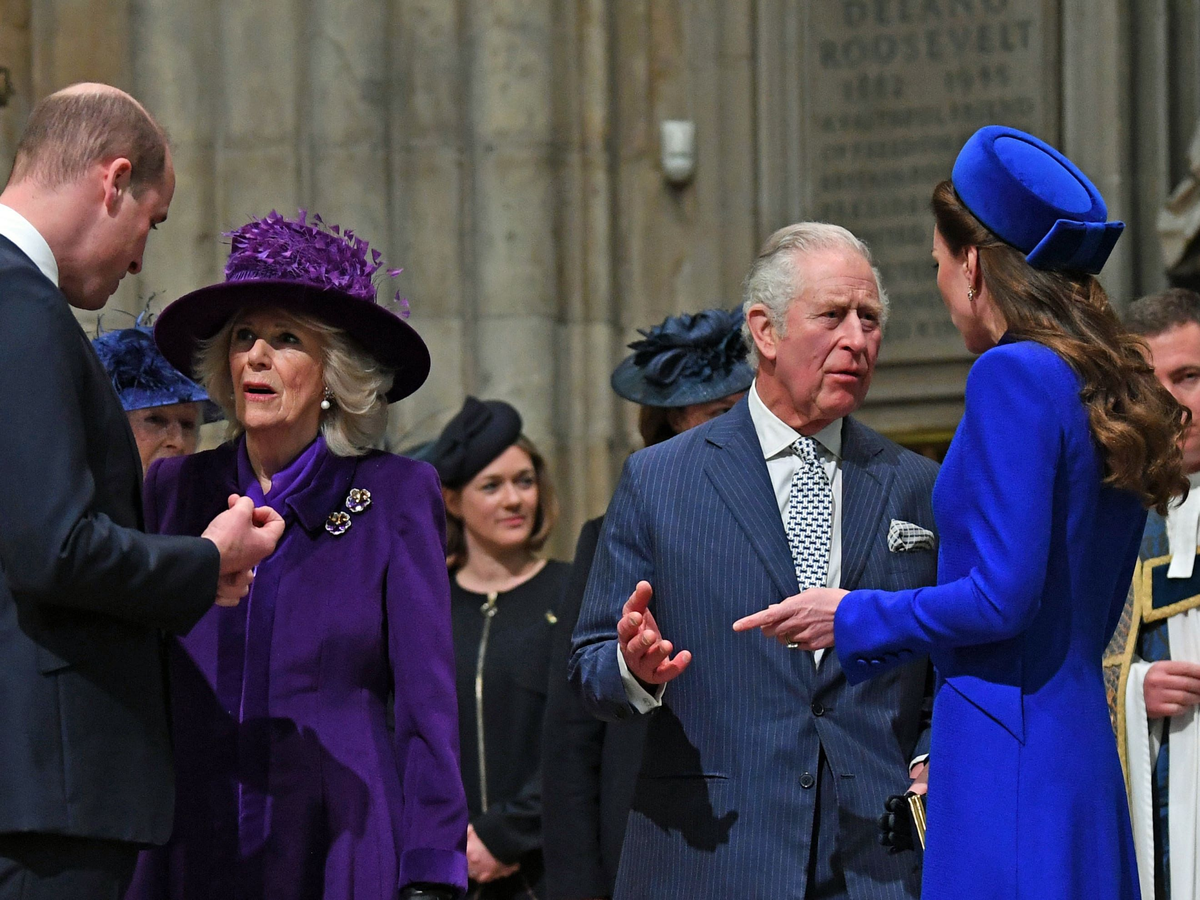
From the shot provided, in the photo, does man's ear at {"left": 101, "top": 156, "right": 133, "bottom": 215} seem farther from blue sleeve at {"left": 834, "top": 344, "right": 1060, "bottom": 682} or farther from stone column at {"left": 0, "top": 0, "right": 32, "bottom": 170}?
stone column at {"left": 0, "top": 0, "right": 32, "bottom": 170}

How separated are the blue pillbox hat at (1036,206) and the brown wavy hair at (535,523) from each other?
2.58 meters

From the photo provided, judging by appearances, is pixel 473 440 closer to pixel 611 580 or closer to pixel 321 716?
pixel 611 580

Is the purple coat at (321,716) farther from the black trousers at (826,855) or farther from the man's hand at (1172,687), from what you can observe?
the man's hand at (1172,687)

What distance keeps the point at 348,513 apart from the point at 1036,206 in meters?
1.34

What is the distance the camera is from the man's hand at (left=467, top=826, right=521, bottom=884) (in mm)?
4488

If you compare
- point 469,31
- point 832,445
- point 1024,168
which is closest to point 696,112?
point 469,31

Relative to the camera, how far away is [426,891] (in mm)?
2967

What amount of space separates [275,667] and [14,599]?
715 millimetres

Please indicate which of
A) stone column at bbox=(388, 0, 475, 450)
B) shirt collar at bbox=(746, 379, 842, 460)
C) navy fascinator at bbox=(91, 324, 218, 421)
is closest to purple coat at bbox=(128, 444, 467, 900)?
shirt collar at bbox=(746, 379, 842, 460)

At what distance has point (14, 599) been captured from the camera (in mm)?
2363

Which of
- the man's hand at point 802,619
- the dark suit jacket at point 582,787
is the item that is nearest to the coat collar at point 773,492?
the man's hand at point 802,619

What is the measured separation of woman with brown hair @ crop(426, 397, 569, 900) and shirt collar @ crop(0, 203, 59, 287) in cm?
235

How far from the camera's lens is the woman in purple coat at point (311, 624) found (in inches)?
116

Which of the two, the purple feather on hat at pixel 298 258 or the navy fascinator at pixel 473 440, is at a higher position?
the purple feather on hat at pixel 298 258
